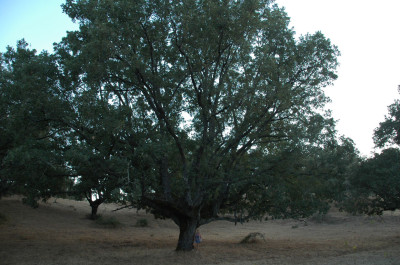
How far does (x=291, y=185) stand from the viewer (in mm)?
13281

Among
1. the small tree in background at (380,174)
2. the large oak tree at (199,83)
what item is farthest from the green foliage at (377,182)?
the large oak tree at (199,83)

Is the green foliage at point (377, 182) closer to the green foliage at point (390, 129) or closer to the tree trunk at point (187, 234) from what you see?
the green foliage at point (390, 129)

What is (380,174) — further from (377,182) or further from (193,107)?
(193,107)

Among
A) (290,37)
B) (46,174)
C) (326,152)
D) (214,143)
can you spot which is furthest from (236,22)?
(46,174)

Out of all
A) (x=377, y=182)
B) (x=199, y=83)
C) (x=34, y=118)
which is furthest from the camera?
(x=377, y=182)

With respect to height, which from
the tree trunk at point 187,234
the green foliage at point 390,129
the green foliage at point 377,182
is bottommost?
the tree trunk at point 187,234

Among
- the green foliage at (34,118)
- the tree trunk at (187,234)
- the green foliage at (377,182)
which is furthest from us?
the green foliage at (377,182)

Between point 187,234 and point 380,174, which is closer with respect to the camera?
point 187,234

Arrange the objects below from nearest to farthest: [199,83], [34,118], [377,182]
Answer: [34,118] → [199,83] → [377,182]

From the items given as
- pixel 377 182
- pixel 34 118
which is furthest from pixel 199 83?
pixel 377 182

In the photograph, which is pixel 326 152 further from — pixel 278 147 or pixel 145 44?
pixel 145 44

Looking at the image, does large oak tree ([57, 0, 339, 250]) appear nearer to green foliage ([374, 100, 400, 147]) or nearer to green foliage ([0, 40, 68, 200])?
green foliage ([0, 40, 68, 200])

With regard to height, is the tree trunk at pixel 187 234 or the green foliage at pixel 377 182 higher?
the green foliage at pixel 377 182

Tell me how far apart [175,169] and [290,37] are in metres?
7.67
